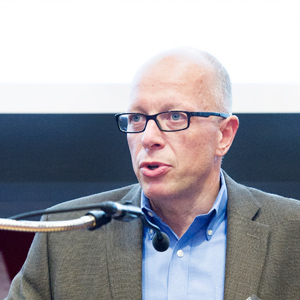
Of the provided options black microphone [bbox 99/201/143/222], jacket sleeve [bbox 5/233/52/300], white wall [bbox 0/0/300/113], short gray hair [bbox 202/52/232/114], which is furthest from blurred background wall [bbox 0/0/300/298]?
black microphone [bbox 99/201/143/222]

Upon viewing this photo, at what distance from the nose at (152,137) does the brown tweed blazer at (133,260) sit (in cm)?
27

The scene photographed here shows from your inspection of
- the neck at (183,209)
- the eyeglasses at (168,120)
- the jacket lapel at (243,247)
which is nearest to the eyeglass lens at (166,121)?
the eyeglasses at (168,120)

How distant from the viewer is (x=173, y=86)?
133 cm

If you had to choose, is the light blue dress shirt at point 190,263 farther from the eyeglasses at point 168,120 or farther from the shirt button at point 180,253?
the eyeglasses at point 168,120

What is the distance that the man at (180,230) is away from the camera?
129cm

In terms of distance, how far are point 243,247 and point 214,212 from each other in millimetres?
128

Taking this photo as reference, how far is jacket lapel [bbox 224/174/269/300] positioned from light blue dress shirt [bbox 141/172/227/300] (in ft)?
0.11

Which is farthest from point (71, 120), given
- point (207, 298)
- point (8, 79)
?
point (207, 298)

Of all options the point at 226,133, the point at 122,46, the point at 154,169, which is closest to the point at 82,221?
the point at 154,169

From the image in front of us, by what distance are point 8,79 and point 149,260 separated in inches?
29.5

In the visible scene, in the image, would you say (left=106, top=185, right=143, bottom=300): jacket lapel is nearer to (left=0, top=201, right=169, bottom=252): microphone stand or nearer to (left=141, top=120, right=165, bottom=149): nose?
(left=141, top=120, right=165, bottom=149): nose

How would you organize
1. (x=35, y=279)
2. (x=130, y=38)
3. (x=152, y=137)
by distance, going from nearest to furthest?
(x=152, y=137) → (x=35, y=279) → (x=130, y=38)

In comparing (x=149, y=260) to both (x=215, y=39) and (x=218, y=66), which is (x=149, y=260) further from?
(x=215, y=39)

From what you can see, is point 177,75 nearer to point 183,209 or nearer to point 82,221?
point 183,209
